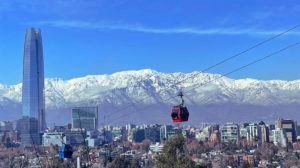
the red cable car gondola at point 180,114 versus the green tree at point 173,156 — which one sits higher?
the red cable car gondola at point 180,114

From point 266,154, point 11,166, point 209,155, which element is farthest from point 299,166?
point 11,166

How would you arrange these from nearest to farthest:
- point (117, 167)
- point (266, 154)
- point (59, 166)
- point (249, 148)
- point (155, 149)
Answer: point (59, 166) < point (117, 167) < point (266, 154) < point (249, 148) < point (155, 149)

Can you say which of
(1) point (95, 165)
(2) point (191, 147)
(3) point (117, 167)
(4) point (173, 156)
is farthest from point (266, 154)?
(4) point (173, 156)

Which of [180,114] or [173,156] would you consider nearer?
[180,114]

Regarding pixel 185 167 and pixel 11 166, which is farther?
pixel 11 166

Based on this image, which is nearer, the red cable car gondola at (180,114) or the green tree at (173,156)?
the red cable car gondola at (180,114)

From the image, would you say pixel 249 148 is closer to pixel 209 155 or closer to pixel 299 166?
pixel 209 155

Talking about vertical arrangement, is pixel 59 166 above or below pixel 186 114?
below

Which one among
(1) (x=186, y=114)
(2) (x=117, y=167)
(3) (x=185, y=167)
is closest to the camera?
(1) (x=186, y=114)

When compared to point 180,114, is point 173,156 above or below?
below

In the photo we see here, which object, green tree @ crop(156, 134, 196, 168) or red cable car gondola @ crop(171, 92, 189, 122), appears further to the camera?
green tree @ crop(156, 134, 196, 168)

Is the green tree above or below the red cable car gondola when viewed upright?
below
